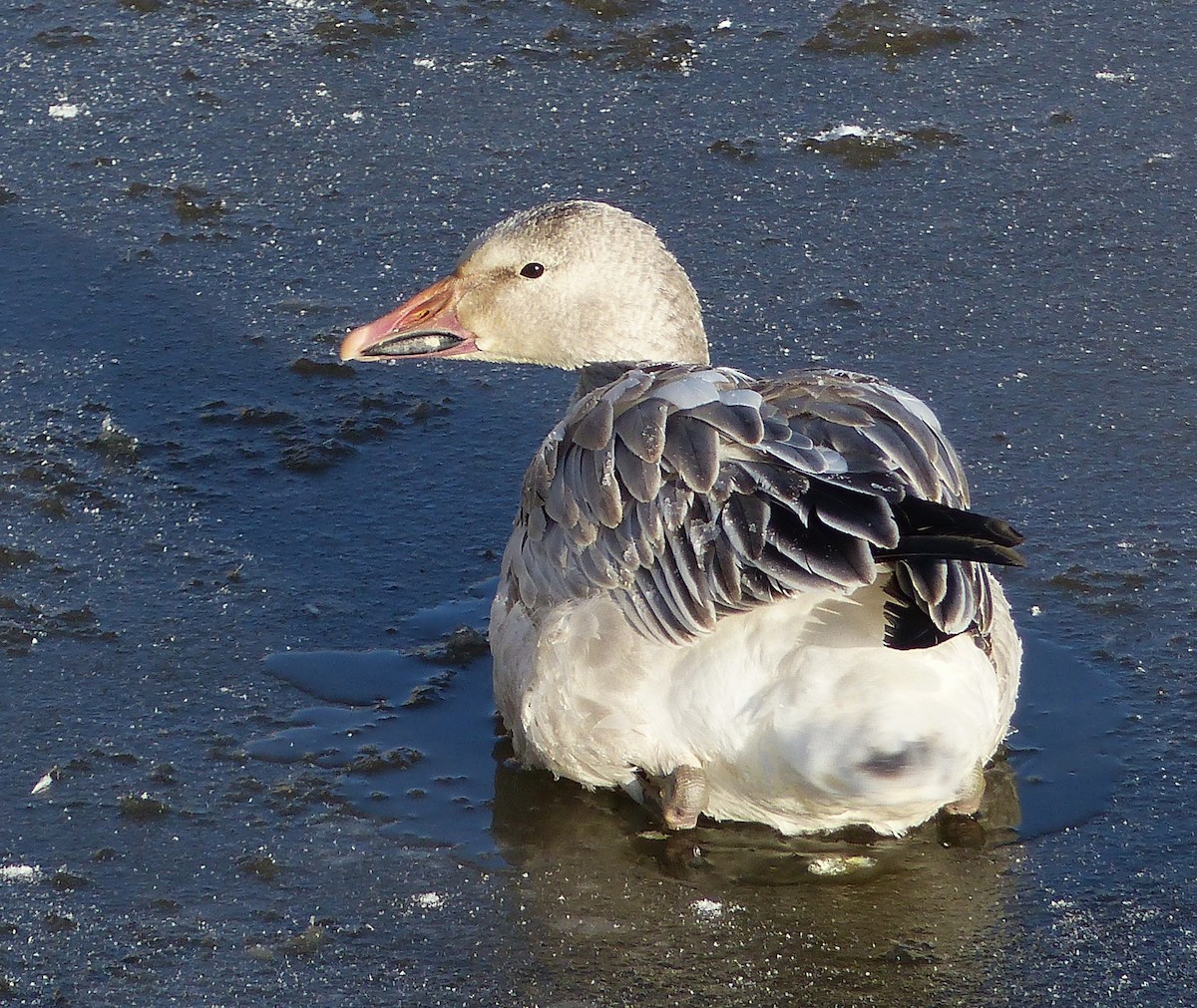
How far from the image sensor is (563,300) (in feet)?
15.5

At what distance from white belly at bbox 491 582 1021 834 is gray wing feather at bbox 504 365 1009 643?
0.30 feet

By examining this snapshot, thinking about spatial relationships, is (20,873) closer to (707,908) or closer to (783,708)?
(707,908)

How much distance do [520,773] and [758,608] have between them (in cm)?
89

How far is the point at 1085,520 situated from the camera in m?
4.97

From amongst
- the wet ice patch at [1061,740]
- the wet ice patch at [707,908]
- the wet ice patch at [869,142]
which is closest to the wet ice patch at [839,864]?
the wet ice patch at [707,908]

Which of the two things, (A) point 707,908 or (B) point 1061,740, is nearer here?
(A) point 707,908

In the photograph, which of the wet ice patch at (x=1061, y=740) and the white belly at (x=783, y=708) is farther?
the wet ice patch at (x=1061, y=740)

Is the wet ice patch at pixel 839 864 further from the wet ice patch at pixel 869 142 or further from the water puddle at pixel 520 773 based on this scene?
the wet ice patch at pixel 869 142

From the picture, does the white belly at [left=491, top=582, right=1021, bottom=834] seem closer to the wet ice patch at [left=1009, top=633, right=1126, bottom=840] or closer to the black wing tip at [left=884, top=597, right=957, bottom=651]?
the black wing tip at [left=884, top=597, right=957, bottom=651]

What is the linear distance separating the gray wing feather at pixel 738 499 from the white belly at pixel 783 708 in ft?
0.30

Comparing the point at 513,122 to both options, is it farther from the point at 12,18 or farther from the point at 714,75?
the point at 12,18

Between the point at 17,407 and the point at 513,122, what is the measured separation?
7.93ft

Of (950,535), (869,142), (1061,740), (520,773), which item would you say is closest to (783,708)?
(950,535)

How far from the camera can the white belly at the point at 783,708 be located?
361cm
